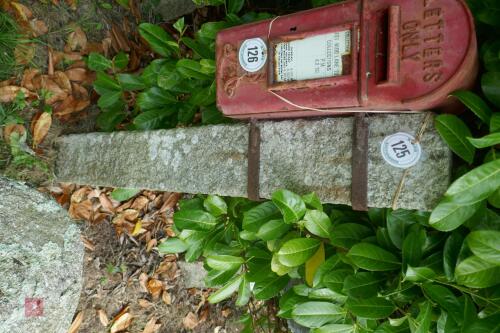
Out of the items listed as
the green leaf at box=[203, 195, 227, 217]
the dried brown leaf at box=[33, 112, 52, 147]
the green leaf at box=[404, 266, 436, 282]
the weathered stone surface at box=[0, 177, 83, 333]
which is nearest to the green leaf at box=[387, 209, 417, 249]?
the green leaf at box=[404, 266, 436, 282]

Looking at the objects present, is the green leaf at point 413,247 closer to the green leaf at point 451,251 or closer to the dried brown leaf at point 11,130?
the green leaf at point 451,251

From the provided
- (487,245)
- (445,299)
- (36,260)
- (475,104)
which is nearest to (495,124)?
(475,104)

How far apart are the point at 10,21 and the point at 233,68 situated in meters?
1.42

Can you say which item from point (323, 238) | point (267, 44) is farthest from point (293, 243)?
point (267, 44)

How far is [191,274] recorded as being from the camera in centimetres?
316

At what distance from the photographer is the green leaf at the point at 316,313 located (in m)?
1.68

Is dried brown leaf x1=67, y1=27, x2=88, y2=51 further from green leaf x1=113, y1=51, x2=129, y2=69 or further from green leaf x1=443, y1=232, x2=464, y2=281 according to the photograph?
green leaf x1=443, y1=232, x2=464, y2=281

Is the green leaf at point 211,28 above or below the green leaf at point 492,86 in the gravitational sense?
above

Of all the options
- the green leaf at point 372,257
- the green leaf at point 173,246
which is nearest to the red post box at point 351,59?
the green leaf at point 372,257

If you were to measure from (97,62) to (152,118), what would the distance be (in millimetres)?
467

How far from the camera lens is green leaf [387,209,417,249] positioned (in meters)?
1.50

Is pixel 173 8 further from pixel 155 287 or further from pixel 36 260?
pixel 155 287

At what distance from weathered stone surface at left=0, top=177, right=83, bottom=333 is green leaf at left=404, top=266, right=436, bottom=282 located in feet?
5.67

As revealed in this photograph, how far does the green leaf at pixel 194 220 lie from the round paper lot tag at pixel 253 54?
2.47 ft
